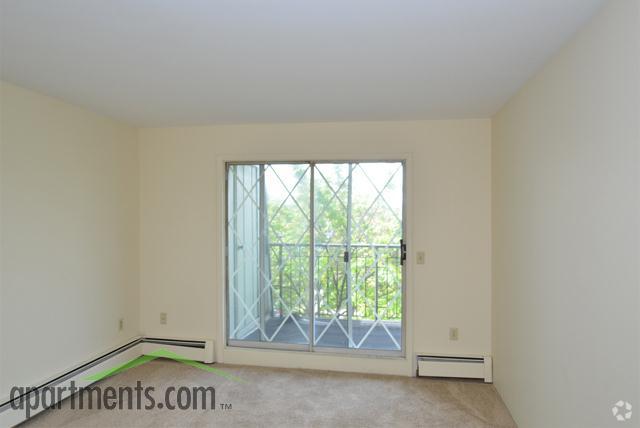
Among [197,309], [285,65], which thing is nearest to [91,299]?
[197,309]

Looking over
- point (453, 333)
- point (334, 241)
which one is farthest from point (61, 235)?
point (453, 333)

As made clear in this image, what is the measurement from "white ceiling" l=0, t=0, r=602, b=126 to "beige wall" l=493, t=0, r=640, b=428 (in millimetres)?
234

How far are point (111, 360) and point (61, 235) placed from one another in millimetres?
1236

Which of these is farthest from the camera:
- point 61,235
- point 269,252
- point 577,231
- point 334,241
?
point 269,252

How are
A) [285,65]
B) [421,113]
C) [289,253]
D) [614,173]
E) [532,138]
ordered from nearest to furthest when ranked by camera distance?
[614,173] → [285,65] → [532,138] → [421,113] → [289,253]

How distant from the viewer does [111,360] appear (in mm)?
3061

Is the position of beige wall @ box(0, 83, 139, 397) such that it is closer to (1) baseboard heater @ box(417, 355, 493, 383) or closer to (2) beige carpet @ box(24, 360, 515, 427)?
(2) beige carpet @ box(24, 360, 515, 427)

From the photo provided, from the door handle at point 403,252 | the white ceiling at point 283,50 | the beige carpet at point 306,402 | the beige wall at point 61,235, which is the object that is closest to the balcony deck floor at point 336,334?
the beige carpet at point 306,402

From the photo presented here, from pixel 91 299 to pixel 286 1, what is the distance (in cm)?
290

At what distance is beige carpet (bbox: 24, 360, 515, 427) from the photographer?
2414mm

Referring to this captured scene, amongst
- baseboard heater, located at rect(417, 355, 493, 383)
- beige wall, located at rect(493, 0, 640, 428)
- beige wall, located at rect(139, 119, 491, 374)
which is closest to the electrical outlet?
beige wall, located at rect(139, 119, 491, 374)

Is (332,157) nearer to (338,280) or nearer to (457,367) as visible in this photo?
(338,280)

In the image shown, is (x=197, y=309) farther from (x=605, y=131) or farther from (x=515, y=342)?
(x=605, y=131)

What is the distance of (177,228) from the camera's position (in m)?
3.47
